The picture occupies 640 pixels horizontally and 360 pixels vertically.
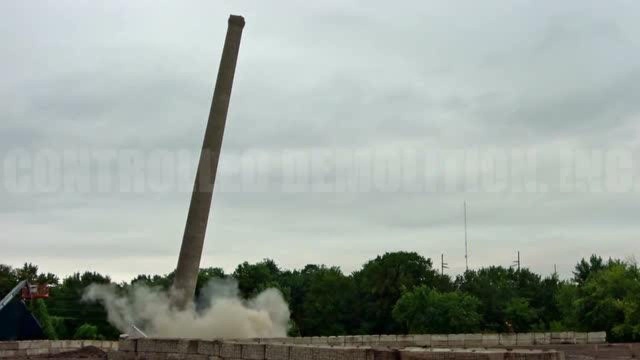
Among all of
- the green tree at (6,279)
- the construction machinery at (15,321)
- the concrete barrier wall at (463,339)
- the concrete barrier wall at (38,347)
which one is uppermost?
the green tree at (6,279)

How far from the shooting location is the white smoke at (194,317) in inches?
1532

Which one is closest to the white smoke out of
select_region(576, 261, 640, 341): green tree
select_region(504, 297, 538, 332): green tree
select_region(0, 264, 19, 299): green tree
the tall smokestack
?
the tall smokestack

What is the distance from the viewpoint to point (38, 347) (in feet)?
115

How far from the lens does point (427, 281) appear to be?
78062 millimetres

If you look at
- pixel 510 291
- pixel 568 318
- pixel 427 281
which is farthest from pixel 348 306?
pixel 568 318

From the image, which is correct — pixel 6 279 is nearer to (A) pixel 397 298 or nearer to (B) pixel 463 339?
(A) pixel 397 298

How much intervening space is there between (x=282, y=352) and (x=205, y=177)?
2514 centimetres

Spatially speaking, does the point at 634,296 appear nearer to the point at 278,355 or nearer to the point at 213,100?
the point at 213,100

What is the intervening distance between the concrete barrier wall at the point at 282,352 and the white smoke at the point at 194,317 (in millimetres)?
11486

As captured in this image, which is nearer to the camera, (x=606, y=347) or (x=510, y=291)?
(x=606, y=347)

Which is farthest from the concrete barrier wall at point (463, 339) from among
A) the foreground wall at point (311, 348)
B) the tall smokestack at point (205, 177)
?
the tall smokestack at point (205, 177)

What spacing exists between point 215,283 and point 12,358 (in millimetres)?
25428

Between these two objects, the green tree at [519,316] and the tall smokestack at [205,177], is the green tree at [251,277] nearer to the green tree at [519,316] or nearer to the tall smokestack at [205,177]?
the green tree at [519,316]

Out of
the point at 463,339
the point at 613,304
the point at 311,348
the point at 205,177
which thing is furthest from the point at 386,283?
the point at 311,348
